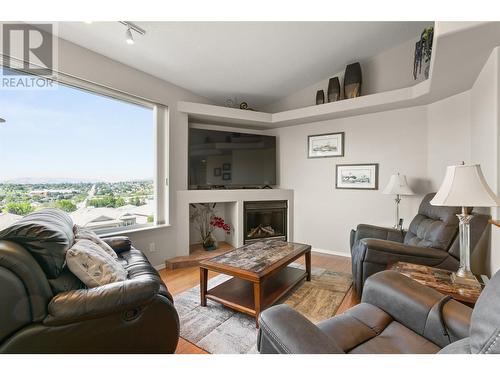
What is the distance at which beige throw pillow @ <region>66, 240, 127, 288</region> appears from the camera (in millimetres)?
1207

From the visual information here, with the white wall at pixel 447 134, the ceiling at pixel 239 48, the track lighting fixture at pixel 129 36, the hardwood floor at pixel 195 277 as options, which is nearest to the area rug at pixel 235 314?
the hardwood floor at pixel 195 277

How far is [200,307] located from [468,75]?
10.8 ft

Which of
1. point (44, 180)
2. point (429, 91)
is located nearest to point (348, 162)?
point (429, 91)

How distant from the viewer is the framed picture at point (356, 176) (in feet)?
10.7

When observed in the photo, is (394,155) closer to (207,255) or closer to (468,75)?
(468,75)

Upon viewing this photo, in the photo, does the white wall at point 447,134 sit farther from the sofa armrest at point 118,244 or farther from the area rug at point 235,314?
the sofa armrest at point 118,244

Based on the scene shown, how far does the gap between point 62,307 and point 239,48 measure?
277 cm

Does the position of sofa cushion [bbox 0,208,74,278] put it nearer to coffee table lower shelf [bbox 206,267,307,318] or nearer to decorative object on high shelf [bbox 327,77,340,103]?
coffee table lower shelf [bbox 206,267,307,318]

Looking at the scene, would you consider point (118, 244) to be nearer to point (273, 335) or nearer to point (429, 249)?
point (273, 335)

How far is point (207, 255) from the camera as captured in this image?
3.21 metres

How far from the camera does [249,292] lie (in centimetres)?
204

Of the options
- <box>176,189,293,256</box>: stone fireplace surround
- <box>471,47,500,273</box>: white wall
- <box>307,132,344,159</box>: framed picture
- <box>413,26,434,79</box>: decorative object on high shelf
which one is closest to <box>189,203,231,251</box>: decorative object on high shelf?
<box>176,189,293,256</box>: stone fireplace surround

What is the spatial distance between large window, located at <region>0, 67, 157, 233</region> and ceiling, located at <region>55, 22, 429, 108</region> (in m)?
0.56
